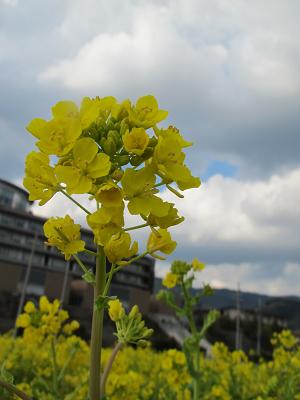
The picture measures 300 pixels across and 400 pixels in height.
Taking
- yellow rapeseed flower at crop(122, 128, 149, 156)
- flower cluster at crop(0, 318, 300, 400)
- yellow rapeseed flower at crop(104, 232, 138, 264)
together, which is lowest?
flower cluster at crop(0, 318, 300, 400)

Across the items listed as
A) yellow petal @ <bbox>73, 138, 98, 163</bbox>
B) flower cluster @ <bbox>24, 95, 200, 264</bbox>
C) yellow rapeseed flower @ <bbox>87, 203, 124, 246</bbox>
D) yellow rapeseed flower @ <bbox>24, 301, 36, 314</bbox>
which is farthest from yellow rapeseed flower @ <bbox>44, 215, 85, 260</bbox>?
yellow rapeseed flower @ <bbox>24, 301, 36, 314</bbox>

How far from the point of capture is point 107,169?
118cm

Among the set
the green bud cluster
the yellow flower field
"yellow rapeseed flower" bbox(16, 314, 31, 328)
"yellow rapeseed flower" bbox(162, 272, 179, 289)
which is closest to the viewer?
the green bud cluster

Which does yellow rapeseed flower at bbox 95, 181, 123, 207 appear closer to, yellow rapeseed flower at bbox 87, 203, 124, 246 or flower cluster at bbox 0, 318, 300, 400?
yellow rapeseed flower at bbox 87, 203, 124, 246

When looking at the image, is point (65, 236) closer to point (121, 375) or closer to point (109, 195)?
point (109, 195)

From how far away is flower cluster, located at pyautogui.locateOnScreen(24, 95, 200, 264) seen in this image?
1.18m

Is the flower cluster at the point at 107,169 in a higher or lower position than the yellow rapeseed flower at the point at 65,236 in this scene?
higher

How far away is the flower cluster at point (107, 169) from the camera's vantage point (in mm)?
1177

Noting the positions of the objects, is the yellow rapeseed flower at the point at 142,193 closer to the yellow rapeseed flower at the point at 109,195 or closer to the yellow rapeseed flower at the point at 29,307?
the yellow rapeseed flower at the point at 109,195

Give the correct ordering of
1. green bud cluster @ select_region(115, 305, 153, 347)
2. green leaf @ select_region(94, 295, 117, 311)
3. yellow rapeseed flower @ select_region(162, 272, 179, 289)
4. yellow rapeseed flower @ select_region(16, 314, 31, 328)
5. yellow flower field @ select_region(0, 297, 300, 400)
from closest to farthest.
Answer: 1. green leaf @ select_region(94, 295, 117, 311)
2. green bud cluster @ select_region(115, 305, 153, 347)
3. yellow flower field @ select_region(0, 297, 300, 400)
4. yellow rapeseed flower @ select_region(16, 314, 31, 328)
5. yellow rapeseed flower @ select_region(162, 272, 179, 289)

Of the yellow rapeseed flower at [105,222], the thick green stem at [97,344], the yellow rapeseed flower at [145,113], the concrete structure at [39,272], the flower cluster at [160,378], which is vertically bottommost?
the flower cluster at [160,378]

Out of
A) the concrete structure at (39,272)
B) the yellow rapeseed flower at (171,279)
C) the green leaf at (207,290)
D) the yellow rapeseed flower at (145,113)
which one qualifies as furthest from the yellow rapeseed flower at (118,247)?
the concrete structure at (39,272)

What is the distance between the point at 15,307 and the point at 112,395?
37.4 m

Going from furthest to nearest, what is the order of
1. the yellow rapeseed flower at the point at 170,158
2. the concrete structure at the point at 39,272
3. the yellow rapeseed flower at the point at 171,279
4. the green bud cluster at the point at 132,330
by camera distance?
the concrete structure at the point at 39,272
the yellow rapeseed flower at the point at 171,279
the green bud cluster at the point at 132,330
the yellow rapeseed flower at the point at 170,158
